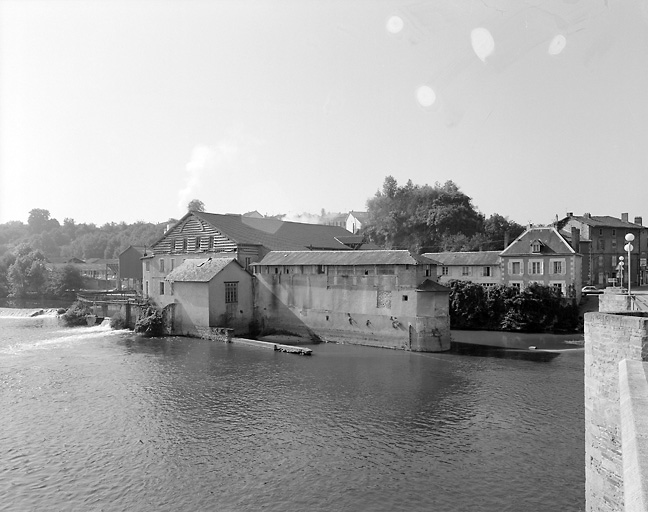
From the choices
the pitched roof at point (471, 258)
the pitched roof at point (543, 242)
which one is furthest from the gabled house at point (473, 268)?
the pitched roof at point (543, 242)

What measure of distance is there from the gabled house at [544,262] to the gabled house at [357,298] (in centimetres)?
1566

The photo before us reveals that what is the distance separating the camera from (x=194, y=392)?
24375mm

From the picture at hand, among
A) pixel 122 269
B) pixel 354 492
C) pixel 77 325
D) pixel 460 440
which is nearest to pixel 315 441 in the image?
pixel 354 492

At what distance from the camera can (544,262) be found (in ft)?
153

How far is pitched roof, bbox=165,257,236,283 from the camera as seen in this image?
41.3 metres

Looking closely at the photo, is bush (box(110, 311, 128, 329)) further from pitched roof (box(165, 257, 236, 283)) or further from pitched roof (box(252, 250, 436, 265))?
pitched roof (box(252, 250, 436, 265))

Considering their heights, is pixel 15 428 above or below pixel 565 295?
below

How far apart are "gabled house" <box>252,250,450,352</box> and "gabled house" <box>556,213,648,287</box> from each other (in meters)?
22.3

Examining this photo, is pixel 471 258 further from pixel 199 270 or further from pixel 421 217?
pixel 199 270

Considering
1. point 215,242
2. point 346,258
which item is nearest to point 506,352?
point 346,258

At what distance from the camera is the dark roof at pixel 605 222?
5241 cm

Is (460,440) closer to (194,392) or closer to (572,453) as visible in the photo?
(572,453)

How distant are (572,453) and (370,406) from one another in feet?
25.9

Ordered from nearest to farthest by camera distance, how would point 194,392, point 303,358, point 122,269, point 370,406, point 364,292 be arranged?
point 370,406 < point 194,392 < point 303,358 < point 364,292 < point 122,269
